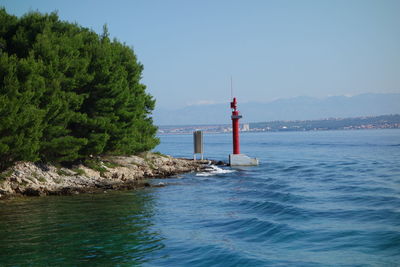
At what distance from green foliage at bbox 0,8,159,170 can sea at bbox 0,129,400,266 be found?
391 cm

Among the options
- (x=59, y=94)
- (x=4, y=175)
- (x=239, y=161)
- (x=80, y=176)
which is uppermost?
(x=59, y=94)

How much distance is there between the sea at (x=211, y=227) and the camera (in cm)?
1187

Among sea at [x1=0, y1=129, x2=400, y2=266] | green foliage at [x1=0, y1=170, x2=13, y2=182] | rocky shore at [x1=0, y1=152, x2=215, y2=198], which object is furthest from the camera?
rocky shore at [x1=0, y1=152, x2=215, y2=198]

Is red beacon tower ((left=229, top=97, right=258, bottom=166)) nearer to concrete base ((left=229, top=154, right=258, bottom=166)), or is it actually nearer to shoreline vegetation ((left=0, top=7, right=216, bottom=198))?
concrete base ((left=229, top=154, right=258, bottom=166))

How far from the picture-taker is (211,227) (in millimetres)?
15734

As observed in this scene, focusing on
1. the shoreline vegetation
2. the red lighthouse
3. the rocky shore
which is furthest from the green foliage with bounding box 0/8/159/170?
the red lighthouse

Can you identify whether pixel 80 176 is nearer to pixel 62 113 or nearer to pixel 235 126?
pixel 62 113

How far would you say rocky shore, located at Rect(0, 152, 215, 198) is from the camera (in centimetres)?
2377

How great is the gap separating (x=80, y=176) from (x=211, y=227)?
48.9ft

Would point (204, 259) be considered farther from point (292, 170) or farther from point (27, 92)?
point (292, 170)

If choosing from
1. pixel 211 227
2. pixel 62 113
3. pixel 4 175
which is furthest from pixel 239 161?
pixel 211 227

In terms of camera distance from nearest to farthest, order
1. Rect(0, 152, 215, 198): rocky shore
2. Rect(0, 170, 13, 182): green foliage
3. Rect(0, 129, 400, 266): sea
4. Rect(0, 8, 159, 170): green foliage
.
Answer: Rect(0, 129, 400, 266): sea → Rect(0, 8, 159, 170): green foliage → Rect(0, 170, 13, 182): green foliage → Rect(0, 152, 215, 198): rocky shore

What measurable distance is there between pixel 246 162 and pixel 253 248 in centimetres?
3022

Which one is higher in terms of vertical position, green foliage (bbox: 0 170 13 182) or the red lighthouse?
the red lighthouse
